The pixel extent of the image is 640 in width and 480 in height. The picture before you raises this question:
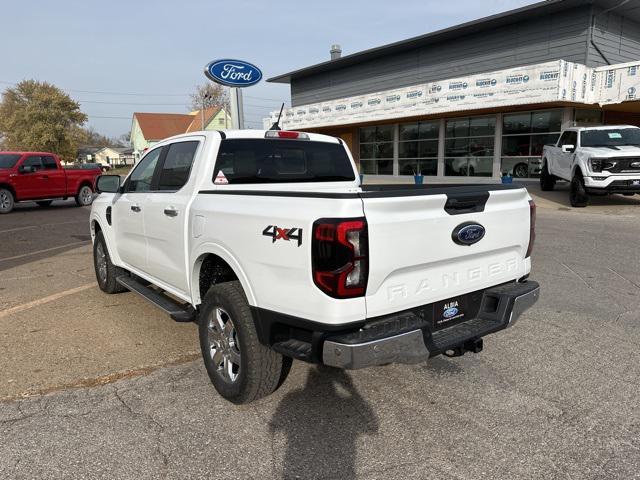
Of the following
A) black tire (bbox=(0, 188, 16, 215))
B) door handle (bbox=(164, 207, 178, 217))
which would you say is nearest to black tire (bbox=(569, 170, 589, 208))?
door handle (bbox=(164, 207, 178, 217))

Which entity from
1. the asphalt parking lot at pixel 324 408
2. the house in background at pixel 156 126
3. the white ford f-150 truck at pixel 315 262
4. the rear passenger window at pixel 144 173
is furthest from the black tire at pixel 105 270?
the house in background at pixel 156 126

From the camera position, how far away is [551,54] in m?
20.4

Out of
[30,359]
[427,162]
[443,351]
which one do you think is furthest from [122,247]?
[427,162]

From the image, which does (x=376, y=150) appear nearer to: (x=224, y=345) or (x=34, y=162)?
(x=34, y=162)

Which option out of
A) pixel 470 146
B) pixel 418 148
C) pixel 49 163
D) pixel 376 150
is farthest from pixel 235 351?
pixel 376 150

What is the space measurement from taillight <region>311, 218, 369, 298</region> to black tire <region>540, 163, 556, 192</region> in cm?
1645

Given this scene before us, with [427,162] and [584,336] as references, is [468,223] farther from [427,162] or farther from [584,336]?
[427,162]

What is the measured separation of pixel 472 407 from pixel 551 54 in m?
21.1

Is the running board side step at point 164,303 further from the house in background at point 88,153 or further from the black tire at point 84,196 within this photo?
the house in background at point 88,153

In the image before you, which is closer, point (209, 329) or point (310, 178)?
point (209, 329)

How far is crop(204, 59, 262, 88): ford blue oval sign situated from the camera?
1416 cm

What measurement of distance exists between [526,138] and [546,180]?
14.7ft

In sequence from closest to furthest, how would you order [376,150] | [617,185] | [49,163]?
1. [617,185]
2. [49,163]
3. [376,150]

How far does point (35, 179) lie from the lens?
15992 mm
